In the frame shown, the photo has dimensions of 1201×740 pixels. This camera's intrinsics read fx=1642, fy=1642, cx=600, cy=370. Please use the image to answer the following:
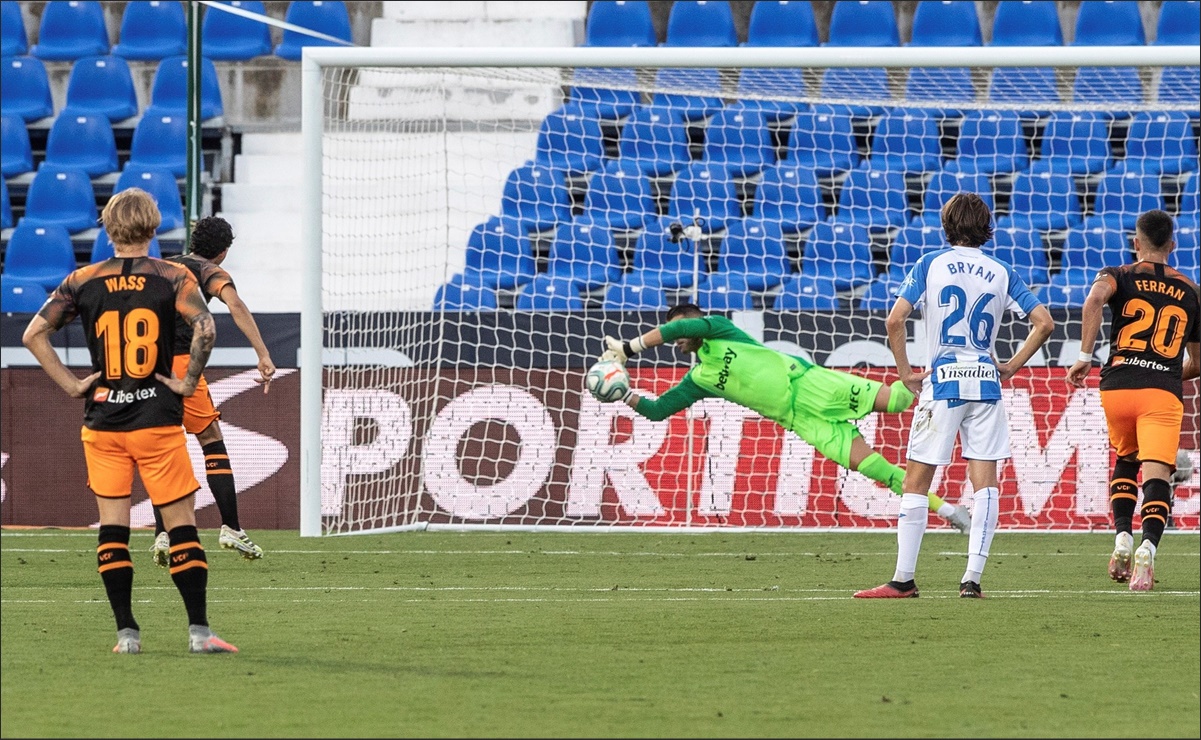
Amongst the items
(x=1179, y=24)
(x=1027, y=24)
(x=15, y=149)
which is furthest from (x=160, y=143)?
(x=1179, y=24)

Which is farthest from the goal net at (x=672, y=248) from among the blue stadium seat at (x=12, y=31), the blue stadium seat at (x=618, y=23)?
the blue stadium seat at (x=12, y=31)

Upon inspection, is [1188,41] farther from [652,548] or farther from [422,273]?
[652,548]

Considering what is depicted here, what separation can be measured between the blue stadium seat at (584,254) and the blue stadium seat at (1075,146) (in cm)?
388

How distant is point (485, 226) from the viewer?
1413 cm

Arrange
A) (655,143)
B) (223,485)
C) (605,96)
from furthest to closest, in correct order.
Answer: (605,96)
(655,143)
(223,485)

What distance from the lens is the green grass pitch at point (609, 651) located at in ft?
13.8

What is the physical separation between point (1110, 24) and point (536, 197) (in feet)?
20.4

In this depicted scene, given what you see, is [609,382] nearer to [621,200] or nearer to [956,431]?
[956,431]

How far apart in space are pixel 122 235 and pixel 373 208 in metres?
8.59

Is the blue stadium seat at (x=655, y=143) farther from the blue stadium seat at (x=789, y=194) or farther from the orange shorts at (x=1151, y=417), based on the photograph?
the orange shorts at (x=1151, y=417)

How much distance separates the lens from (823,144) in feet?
48.1

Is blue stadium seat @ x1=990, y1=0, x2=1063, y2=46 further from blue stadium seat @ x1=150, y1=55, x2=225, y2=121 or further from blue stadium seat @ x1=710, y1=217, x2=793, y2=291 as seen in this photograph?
blue stadium seat @ x1=150, y1=55, x2=225, y2=121

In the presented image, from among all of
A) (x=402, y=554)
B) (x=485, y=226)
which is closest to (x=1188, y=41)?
(x=485, y=226)

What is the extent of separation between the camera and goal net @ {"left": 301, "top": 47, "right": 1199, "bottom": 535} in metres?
11.5
